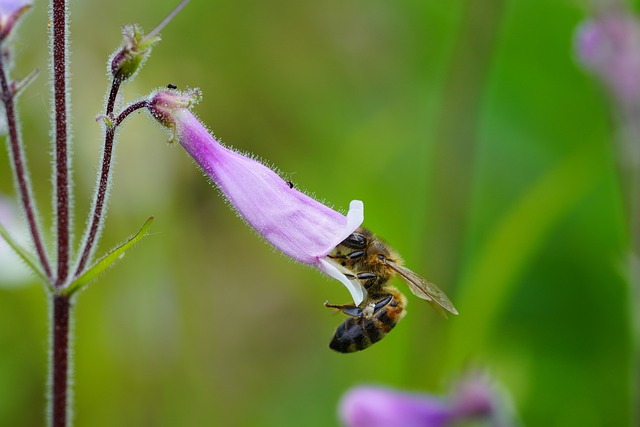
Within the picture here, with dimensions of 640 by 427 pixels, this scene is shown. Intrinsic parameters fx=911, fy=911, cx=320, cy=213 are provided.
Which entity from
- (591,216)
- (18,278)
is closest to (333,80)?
(591,216)

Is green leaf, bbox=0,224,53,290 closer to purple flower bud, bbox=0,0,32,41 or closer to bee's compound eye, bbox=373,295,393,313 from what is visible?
purple flower bud, bbox=0,0,32,41

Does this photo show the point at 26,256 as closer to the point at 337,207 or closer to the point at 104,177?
the point at 104,177

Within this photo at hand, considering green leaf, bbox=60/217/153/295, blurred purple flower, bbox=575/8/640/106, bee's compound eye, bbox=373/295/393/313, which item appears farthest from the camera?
blurred purple flower, bbox=575/8/640/106

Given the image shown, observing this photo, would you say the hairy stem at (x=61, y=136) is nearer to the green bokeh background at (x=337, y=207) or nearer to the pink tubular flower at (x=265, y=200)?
the pink tubular flower at (x=265, y=200)

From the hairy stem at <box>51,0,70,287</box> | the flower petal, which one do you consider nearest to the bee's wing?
the flower petal

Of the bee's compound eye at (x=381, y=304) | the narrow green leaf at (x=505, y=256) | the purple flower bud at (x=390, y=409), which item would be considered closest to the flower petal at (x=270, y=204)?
the bee's compound eye at (x=381, y=304)
